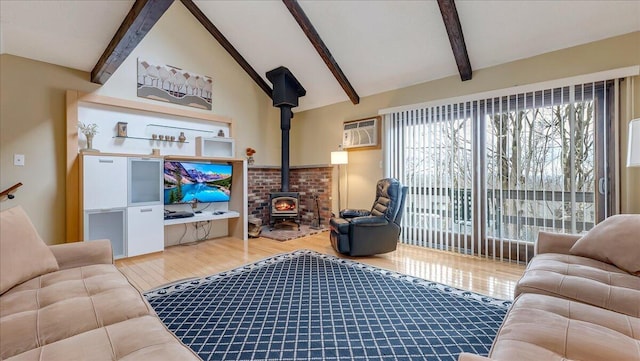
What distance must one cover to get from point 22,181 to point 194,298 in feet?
8.80

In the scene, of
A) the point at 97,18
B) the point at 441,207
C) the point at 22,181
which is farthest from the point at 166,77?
the point at 441,207

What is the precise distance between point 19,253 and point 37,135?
2.49 meters

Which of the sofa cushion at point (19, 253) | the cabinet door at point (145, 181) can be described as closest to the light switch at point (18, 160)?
the cabinet door at point (145, 181)

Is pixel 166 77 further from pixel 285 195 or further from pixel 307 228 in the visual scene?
pixel 307 228

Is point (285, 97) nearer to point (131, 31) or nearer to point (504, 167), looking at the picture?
point (131, 31)

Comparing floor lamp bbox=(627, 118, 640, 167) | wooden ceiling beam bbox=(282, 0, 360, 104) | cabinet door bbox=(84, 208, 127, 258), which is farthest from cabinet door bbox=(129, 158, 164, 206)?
floor lamp bbox=(627, 118, 640, 167)

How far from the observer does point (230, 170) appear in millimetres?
4918

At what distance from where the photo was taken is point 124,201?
3.56m


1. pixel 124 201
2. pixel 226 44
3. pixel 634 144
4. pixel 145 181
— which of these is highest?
pixel 226 44

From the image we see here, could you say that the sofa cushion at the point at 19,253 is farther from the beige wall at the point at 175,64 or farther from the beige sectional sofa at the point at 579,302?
the beige sectional sofa at the point at 579,302

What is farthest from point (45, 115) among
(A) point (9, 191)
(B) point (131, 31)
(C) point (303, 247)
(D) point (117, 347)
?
(D) point (117, 347)

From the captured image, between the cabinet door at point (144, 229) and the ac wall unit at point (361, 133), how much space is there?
128 inches

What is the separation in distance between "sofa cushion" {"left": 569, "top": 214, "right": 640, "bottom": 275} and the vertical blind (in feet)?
4.31

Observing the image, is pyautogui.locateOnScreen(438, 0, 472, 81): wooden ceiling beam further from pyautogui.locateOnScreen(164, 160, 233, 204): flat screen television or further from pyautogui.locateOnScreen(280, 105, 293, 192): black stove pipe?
pyautogui.locateOnScreen(164, 160, 233, 204): flat screen television
